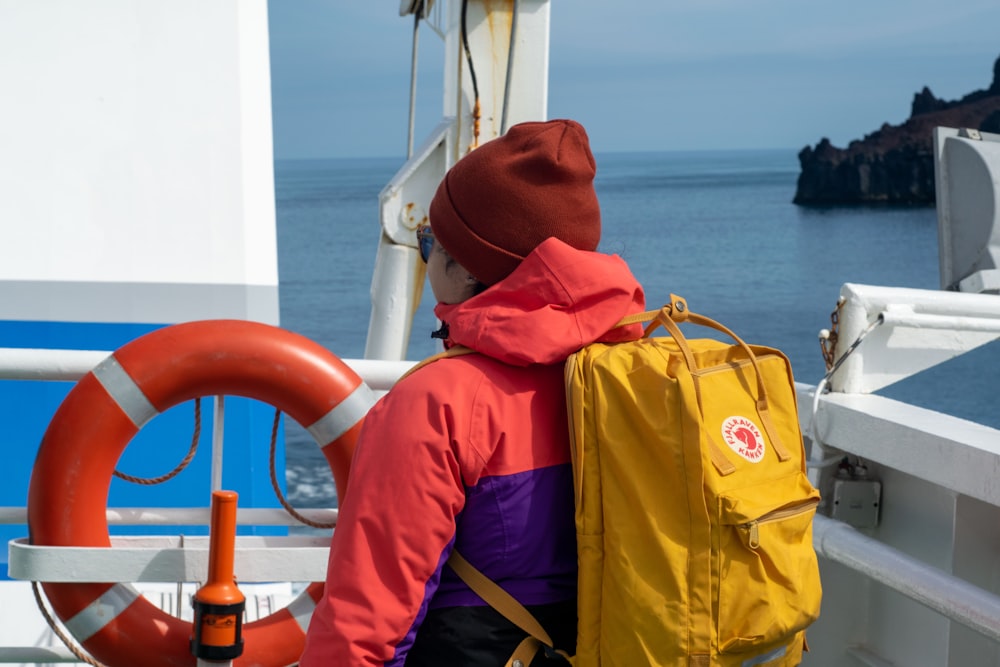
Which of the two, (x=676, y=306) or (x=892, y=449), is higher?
(x=676, y=306)

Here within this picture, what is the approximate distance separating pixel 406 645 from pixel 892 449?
50.7 inches

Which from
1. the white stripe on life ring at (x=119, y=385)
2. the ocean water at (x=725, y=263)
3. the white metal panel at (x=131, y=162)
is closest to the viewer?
the white stripe on life ring at (x=119, y=385)

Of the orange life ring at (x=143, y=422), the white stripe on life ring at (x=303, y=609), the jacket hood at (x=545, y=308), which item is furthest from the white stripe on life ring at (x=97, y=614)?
the jacket hood at (x=545, y=308)

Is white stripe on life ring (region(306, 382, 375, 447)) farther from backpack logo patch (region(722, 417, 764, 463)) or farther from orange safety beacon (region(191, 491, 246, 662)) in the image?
backpack logo patch (region(722, 417, 764, 463))

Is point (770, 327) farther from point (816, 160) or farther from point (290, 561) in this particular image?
point (290, 561)

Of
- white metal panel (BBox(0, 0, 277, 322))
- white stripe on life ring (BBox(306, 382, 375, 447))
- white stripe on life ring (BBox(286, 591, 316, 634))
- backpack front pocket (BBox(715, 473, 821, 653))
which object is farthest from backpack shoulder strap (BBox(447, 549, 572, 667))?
white metal panel (BBox(0, 0, 277, 322))

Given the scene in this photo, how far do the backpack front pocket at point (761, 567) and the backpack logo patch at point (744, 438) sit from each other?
0.04 metres

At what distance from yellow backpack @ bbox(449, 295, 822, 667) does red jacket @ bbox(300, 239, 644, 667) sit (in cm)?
4

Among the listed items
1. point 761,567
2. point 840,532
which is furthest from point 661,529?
point 840,532

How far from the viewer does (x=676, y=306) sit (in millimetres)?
1354

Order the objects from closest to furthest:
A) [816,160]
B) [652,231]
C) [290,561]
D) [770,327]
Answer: [290,561] < [770,327] < [816,160] < [652,231]

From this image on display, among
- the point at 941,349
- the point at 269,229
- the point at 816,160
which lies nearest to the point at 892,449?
the point at 941,349

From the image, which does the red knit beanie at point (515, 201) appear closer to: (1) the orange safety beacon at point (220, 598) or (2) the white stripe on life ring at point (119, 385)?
(1) the orange safety beacon at point (220, 598)

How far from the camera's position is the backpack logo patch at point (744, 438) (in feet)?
4.25
